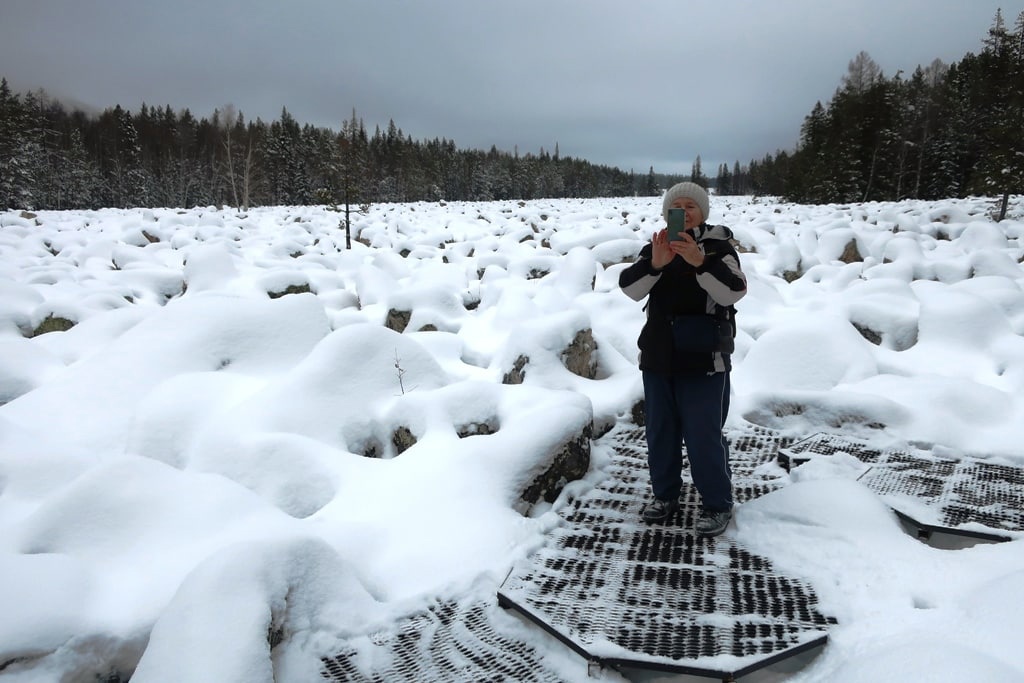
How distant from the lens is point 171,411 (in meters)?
4.18

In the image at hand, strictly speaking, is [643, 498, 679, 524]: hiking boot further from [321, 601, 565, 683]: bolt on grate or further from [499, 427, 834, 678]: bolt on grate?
[321, 601, 565, 683]: bolt on grate

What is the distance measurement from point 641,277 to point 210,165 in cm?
6752

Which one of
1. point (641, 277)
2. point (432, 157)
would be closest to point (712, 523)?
point (641, 277)

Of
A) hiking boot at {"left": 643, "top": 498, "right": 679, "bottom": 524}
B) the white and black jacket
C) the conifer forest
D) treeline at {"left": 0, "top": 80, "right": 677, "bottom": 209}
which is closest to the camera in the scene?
the white and black jacket

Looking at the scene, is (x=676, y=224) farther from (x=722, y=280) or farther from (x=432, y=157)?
(x=432, y=157)

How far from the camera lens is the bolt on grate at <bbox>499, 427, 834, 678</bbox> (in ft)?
6.72

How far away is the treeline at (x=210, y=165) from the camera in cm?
4016

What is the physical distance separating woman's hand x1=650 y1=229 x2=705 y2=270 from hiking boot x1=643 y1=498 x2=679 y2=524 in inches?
52.8

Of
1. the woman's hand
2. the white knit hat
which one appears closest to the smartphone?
the woman's hand

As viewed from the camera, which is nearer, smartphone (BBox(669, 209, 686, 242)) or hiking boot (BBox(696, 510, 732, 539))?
smartphone (BBox(669, 209, 686, 242))

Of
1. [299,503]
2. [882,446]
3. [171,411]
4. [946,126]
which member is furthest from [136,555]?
[946,126]

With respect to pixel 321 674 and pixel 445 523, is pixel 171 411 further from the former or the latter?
pixel 321 674

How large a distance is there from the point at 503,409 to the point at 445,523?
4.26ft

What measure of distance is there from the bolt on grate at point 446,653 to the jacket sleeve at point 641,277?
1.69 m
